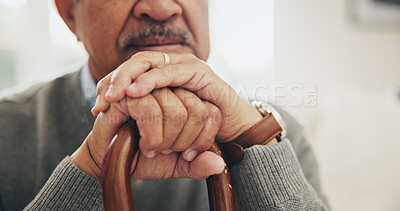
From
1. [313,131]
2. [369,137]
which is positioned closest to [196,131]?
[313,131]

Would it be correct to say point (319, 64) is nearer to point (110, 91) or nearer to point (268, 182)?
point (268, 182)

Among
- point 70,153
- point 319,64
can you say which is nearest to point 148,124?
point 70,153

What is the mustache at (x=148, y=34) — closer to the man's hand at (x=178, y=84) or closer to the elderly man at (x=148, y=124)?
the elderly man at (x=148, y=124)

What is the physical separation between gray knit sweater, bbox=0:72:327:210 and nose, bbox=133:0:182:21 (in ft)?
1.04

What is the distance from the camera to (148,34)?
2.02 ft

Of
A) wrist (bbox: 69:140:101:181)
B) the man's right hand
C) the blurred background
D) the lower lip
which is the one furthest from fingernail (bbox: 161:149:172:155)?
the blurred background

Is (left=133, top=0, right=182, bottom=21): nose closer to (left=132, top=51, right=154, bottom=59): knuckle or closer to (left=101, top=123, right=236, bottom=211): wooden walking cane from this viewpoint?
(left=132, top=51, right=154, bottom=59): knuckle

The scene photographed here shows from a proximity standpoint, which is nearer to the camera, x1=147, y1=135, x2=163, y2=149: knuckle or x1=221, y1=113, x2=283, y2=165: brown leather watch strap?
x1=147, y1=135, x2=163, y2=149: knuckle

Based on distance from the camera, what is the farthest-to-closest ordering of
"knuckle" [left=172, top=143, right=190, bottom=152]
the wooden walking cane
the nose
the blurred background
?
the blurred background < the nose < "knuckle" [left=172, top=143, right=190, bottom=152] < the wooden walking cane

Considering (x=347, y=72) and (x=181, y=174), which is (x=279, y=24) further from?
(x=181, y=174)

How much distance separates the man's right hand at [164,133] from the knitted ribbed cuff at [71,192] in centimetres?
1

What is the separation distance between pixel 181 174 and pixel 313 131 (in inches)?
40.9

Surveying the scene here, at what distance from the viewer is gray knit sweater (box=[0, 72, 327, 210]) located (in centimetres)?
52

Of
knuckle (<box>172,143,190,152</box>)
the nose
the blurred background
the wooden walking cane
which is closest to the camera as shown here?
the wooden walking cane
